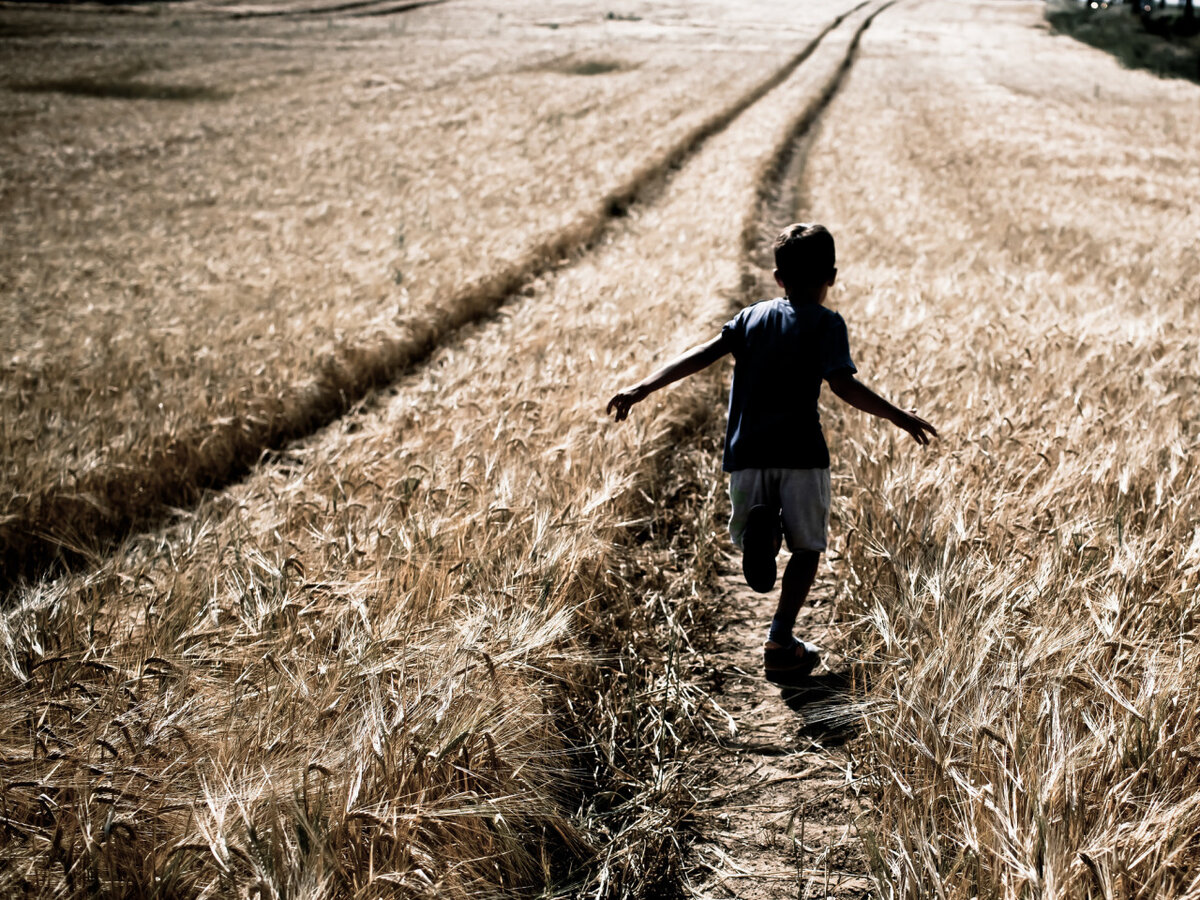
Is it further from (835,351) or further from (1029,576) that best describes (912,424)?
(1029,576)

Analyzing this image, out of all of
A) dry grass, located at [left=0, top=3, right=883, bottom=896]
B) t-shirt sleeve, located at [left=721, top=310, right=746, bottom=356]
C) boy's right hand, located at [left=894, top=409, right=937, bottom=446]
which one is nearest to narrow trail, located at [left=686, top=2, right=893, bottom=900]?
dry grass, located at [left=0, top=3, right=883, bottom=896]

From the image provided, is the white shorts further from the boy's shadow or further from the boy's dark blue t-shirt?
the boy's shadow

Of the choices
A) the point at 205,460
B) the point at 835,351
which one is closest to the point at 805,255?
the point at 835,351

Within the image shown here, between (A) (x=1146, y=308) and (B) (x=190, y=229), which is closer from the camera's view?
(A) (x=1146, y=308)

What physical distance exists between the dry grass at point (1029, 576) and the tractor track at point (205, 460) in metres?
2.77

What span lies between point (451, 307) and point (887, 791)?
21.3 feet

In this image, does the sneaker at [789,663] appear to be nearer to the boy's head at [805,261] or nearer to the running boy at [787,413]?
the running boy at [787,413]

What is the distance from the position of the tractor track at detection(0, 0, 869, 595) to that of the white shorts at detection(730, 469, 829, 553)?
234cm

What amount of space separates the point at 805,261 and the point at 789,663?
1404 millimetres

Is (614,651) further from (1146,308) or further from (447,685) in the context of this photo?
(1146,308)

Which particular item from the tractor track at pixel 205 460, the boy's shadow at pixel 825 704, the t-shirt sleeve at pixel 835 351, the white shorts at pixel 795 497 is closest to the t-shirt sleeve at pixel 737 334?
the t-shirt sleeve at pixel 835 351

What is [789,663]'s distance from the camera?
2631mm

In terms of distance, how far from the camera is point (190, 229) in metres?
11.0

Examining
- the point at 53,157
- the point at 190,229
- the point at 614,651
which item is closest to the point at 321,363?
the point at 614,651
